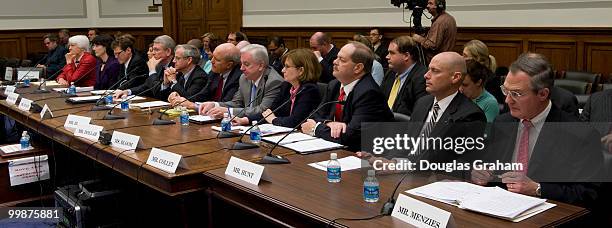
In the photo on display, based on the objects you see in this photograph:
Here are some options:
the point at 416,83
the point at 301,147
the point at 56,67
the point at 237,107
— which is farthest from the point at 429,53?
the point at 56,67

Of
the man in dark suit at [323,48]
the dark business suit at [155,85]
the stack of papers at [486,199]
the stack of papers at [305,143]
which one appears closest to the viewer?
the stack of papers at [486,199]

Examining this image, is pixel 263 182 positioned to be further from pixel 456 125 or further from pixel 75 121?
pixel 75 121

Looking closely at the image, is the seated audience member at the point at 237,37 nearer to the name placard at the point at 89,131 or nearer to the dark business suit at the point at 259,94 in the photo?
the dark business suit at the point at 259,94

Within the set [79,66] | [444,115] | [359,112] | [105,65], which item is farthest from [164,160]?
[79,66]

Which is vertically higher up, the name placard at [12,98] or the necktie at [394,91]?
the necktie at [394,91]

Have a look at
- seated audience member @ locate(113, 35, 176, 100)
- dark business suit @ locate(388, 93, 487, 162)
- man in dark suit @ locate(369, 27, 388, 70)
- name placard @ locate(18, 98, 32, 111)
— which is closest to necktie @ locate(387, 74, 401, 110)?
dark business suit @ locate(388, 93, 487, 162)

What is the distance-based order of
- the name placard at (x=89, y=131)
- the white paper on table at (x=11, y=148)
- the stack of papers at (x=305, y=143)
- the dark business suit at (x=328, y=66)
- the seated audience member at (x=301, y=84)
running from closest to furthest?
1. the stack of papers at (x=305, y=143)
2. the name placard at (x=89, y=131)
3. the seated audience member at (x=301, y=84)
4. the white paper on table at (x=11, y=148)
5. the dark business suit at (x=328, y=66)

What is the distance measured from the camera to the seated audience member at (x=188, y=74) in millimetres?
5324

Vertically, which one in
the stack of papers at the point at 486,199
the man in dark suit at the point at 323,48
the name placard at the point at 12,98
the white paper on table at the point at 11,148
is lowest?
the white paper on table at the point at 11,148

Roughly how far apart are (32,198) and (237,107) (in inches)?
62.4

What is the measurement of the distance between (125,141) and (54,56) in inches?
334

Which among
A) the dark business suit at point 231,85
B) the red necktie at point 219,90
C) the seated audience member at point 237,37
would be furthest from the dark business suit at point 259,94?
the seated audience member at point 237,37

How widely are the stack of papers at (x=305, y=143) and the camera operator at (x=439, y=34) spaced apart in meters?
3.36

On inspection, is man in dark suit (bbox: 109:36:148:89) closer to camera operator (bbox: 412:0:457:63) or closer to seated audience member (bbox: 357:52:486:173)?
camera operator (bbox: 412:0:457:63)
